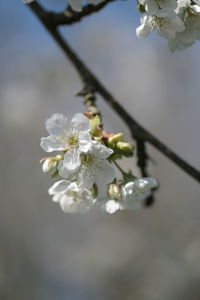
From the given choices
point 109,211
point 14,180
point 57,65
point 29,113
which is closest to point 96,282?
point 14,180

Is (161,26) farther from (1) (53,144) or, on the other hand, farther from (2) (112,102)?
(2) (112,102)

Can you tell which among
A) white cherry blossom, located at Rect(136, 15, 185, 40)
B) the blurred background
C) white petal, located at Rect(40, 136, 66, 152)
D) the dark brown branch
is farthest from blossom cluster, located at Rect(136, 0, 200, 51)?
the blurred background

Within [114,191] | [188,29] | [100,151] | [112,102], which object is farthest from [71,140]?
[112,102]

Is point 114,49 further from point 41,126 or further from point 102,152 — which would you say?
point 102,152

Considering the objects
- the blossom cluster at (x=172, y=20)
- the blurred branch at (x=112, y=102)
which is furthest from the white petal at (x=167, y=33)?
the blurred branch at (x=112, y=102)

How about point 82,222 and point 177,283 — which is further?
point 82,222
